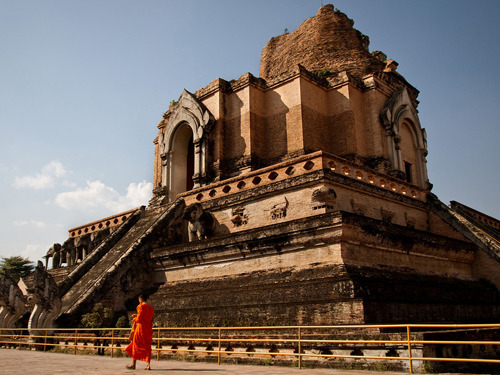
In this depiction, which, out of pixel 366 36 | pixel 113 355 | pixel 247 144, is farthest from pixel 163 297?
pixel 366 36

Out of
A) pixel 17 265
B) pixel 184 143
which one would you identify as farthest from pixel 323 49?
pixel 17 265

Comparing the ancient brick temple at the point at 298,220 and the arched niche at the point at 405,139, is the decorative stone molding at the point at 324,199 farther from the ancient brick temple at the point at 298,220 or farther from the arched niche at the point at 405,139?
the arched niche at the point at 405,139

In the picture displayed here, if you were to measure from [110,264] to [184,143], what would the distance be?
7307 millimetres

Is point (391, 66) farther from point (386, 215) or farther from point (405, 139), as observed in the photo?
point (386, 215)

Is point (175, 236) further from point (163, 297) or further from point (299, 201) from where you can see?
point (299, 201)

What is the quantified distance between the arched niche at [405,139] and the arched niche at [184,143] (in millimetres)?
6618

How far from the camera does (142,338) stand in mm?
8430

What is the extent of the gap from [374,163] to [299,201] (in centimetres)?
615

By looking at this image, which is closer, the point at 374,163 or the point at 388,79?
the point at 374,163

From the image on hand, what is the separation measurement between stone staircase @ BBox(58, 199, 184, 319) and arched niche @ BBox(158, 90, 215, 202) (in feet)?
6.19

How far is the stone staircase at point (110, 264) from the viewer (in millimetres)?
12812

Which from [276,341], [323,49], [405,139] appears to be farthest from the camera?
[323,49]

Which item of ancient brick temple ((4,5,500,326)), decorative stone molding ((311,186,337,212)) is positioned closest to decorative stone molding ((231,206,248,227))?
ancient brick temple ((4,5,500,326))

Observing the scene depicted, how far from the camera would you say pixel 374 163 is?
1764 cm
